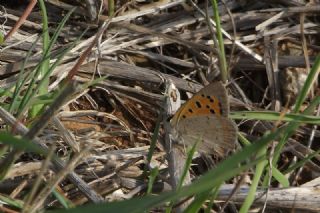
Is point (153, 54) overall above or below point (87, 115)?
above

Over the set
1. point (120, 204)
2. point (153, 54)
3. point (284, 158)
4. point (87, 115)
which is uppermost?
point (120, 204)

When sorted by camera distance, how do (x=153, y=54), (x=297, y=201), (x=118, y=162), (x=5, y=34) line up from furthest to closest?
(x=153, y=54), (x=5, y=34), (x=118, y=162), (x=297, y=201)

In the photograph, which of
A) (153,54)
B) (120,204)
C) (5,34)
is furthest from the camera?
(153,54)

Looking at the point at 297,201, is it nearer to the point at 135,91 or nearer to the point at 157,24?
the point at 135,91

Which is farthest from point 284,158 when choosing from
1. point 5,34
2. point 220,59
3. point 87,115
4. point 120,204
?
point 120,204

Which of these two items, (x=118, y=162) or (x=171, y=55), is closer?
(x=118, y=162)

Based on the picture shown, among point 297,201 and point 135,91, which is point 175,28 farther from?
point 297,201

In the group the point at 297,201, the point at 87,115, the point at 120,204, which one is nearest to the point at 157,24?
the point at 87,115
